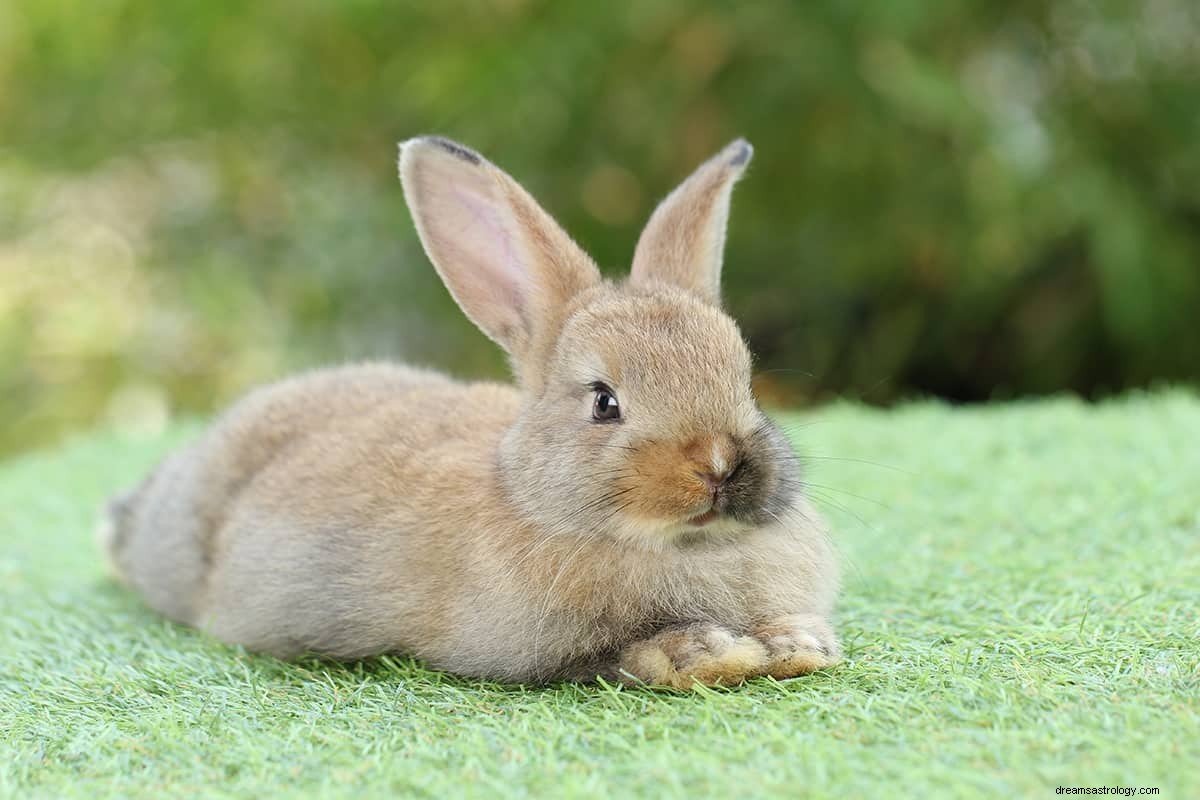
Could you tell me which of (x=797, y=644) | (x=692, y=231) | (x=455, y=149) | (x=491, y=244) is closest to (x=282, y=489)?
(x=491, y=244)

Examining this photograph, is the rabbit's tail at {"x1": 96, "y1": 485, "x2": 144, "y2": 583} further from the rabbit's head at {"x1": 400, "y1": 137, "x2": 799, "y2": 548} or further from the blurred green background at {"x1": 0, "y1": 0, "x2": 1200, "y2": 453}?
the blurred green background at {"x1": 0, "y1": 0, "x2": 1200, "y2": 453}

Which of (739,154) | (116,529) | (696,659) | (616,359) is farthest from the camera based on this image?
(116,529)

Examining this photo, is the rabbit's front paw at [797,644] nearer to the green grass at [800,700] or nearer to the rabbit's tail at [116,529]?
the green grass at [800,700]

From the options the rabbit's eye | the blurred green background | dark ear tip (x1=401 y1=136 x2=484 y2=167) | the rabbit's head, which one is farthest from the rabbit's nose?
the blurred green background

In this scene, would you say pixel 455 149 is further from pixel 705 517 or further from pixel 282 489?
pixel 705 517

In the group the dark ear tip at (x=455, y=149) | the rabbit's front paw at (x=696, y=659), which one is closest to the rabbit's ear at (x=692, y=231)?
the dark ear tip at (x=455, y=149)

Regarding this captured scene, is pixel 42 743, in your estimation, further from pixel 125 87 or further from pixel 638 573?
pixel 125 87

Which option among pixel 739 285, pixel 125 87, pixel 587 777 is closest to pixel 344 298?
pixel 125 87
